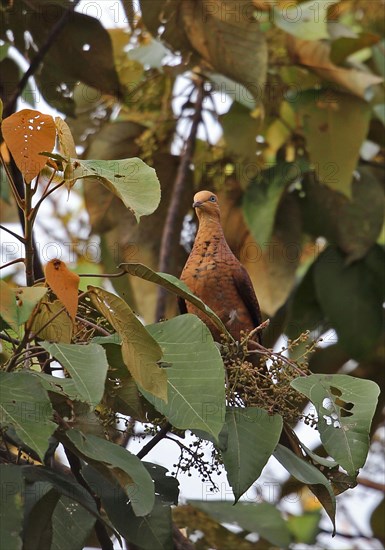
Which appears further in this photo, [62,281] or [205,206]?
[205,206]

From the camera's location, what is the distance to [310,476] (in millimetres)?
2281

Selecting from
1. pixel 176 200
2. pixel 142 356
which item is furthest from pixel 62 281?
pixel 176 200

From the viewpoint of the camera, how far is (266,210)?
4.67 metres

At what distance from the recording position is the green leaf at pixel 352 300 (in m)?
→ 4.80

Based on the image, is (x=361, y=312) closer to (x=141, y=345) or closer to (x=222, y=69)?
(x=222, y=69)

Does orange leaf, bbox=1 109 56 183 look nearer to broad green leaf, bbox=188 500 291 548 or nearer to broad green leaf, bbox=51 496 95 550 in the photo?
broad green leaf, bbox=51 496 95 550

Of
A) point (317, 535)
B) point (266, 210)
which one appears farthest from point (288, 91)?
point (317, 535)

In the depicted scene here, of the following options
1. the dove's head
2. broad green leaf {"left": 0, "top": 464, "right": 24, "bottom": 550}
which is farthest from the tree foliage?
the dove's head

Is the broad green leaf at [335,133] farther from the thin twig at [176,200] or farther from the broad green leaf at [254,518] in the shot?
the broad green leaf at [254,518]

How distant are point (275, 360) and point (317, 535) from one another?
215 cm

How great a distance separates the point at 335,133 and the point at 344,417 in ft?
8.29

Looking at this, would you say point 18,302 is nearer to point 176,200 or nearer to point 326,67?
point 176,200

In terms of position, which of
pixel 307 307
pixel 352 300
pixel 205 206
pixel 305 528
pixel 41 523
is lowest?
pixel 305 528

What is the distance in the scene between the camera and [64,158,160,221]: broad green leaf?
2.11 meters
